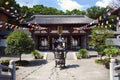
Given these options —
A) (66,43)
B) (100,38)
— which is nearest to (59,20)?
(66,43)

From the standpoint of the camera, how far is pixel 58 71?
21.1 m

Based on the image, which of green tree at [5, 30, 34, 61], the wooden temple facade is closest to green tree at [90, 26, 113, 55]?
green tree at [5, 30, 34, 61]

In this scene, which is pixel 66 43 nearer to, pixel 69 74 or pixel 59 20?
pixel 59 20

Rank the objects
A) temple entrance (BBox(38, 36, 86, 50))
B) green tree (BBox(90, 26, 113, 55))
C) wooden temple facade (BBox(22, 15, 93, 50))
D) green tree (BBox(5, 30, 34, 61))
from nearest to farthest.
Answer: green tree (BBox(5, 30, 34, 61))
green tree (BBox(90, 26, 113, 55))
wooden temple facade (BBox(22, 15, 93, 50))
temple entrance (BBox(38, 36, 86, 50))

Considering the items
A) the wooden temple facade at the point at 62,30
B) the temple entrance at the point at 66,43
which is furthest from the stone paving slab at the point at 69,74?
the temple entrance at the point at 66,43

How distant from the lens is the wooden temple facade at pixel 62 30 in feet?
132

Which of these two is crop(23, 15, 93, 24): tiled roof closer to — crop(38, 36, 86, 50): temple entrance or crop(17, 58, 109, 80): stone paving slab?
crop(38, 36, 86, 50): temple entrance

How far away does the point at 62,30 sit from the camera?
40.3 meters

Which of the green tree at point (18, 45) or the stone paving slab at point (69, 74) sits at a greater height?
the green tree at point (18, 45)

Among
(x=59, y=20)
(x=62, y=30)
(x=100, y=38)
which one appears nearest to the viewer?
(x=100, y=38)

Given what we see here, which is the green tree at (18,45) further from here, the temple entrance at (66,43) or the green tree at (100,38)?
the temple entrance at (66,43)

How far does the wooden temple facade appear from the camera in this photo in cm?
4028

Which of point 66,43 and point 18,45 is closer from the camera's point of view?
point 18,45

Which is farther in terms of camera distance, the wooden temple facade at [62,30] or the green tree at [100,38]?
the wooden temple facade at [62,30]
